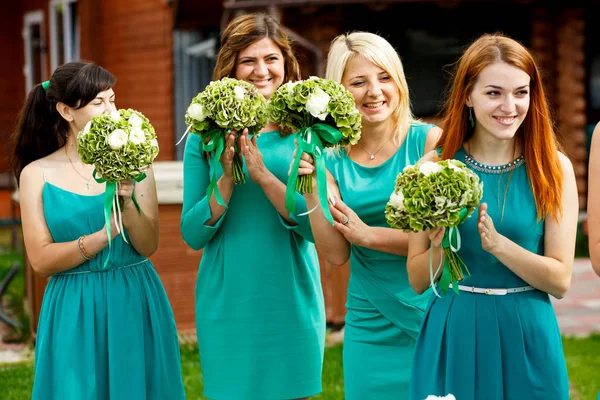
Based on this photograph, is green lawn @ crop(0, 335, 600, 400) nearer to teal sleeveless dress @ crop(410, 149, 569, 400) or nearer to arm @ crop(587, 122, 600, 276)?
teal sleeveless dress @ crop(410, 149, 569, 400)

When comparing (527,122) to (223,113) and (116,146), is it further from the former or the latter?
(116,146)

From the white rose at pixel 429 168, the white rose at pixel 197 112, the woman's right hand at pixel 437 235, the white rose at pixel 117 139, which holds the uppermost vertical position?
the white rose at pixel 197 112

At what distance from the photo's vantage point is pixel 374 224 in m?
3.80

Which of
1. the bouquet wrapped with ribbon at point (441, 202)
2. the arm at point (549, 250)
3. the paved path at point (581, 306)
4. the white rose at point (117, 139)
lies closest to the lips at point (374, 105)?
the bouquet wrapped with ribbon at point (441, 202)

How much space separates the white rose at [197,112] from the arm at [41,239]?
0.67 m

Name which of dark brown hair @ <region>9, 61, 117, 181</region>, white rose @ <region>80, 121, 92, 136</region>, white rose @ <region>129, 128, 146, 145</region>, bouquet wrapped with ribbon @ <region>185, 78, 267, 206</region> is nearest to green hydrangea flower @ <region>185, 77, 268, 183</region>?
bouquet wrapped with ribbon @ <region>185, 78, 267, 206</region>

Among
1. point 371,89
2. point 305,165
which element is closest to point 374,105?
point 371,89

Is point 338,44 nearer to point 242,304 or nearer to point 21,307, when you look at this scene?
point 242,304

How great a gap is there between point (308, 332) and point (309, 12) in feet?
27.7

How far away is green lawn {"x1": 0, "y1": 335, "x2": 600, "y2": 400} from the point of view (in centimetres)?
612

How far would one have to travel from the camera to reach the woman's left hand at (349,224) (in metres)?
3.64

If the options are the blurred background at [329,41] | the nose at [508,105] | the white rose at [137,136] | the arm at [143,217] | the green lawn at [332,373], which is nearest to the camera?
the nose at [508,105]

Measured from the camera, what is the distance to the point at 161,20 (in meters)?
13.5

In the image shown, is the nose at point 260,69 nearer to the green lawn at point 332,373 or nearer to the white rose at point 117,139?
the white rose at point 117,139
